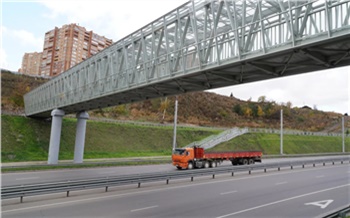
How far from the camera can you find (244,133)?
60.4 metres

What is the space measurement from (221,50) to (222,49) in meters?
0.11

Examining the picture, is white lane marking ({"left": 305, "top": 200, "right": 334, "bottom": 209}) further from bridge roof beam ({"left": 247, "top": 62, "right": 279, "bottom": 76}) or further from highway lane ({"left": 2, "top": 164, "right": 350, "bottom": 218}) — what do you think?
bridge roof beam ({"left": 247, "top": 62, "right": 279, "bottom": 76})

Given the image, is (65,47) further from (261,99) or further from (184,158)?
(261,99)

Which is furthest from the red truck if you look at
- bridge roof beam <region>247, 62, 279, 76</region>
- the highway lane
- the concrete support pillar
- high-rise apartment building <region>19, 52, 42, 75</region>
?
high-rise apartment building <region>19, 52, 42, 75</region>

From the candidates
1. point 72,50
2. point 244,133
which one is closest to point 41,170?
point 244,133

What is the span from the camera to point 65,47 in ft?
308

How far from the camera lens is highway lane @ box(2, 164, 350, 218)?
11102mm

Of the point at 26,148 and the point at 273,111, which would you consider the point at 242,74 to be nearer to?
the point at 26,148

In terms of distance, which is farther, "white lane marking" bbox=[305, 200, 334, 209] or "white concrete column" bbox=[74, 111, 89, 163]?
"white concrete column" bbox=[74, 111, 89, 163]

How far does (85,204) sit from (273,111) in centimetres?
10809

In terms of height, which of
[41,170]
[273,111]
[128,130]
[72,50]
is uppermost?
[72,50]

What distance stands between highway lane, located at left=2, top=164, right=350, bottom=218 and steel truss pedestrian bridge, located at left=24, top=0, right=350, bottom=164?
646 centimetres

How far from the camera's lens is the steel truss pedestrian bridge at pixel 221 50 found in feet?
35.3

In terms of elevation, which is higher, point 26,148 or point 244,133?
point 244,133
